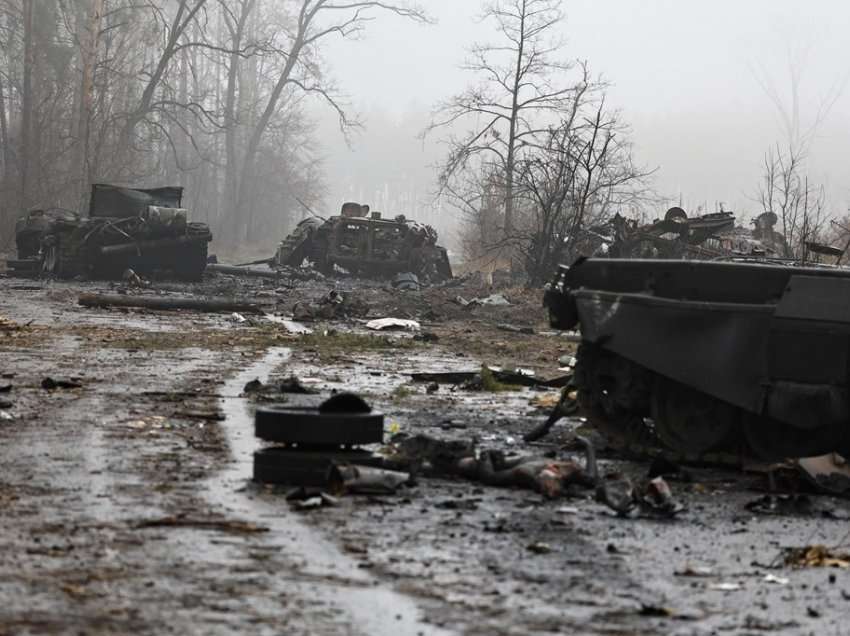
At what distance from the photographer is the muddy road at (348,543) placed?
4.94 metres

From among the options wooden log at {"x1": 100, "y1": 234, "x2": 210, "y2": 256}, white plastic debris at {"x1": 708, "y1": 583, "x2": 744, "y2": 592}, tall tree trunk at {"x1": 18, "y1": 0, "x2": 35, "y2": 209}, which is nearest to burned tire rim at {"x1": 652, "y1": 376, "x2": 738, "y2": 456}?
white plastic debris at {"x1": 708, "y1": 583, "x2": 744, "y2": 592}

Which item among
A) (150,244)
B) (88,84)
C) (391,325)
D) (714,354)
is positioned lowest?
(391,325)

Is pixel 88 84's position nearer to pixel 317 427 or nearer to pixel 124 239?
pixel 124 239

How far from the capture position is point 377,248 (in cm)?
4031

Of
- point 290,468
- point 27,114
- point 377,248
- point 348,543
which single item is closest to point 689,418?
point 290,468

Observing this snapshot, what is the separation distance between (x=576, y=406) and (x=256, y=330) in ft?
35.2

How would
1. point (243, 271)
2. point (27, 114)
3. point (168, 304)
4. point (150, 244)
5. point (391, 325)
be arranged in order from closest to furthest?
point (391, 325) < point (168, 304) < point (150, 244) < point (243, 271) < point (27, 114)

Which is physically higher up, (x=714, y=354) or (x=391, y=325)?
(x=714, y=354)

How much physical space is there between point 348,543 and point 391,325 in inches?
670

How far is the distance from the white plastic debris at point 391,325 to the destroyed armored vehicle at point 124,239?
11.0 m

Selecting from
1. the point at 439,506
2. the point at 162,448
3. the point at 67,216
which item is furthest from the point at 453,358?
the point at 67,216

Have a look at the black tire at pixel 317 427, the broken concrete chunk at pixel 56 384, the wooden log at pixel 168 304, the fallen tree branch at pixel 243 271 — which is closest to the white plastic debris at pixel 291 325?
the wooden log at pixel 168 304

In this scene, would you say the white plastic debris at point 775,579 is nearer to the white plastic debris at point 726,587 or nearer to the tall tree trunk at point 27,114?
the white plastic debris at point 726,587

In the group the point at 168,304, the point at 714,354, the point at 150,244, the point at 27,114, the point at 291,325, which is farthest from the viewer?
the point at 27,114
